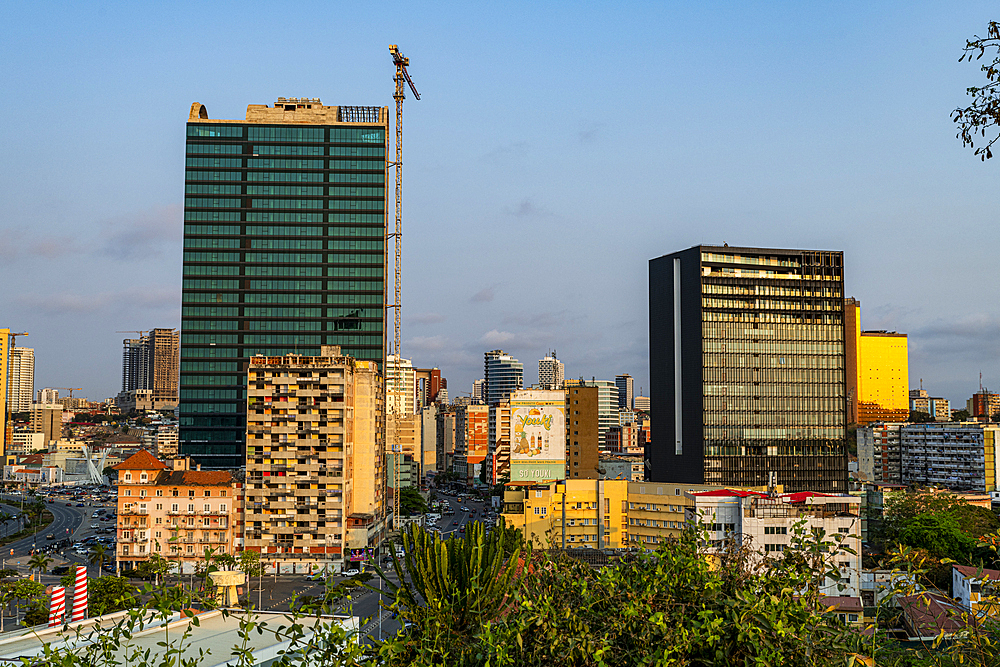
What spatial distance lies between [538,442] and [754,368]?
33198mm

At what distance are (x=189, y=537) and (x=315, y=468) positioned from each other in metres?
14.5

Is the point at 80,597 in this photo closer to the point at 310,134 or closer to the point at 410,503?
the point at 410,503

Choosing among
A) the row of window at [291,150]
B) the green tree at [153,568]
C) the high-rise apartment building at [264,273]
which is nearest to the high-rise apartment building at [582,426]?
the high-rise apartment building at [264,273]

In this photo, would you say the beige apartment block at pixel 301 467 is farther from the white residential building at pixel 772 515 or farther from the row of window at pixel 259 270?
the row of window at pixel 259 270

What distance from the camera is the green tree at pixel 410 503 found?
13475 cm

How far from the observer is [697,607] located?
11133 mm

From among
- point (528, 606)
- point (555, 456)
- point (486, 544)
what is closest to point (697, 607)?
point (528, 606)

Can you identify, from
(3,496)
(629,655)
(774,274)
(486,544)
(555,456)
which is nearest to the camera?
(629,655)

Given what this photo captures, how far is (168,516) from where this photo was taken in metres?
87.1

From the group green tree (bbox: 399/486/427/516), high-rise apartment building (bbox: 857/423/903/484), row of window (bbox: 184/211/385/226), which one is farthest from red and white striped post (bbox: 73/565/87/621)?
high-rise apartment building (bbox: 857/423/903/484)

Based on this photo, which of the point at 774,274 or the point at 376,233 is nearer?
the point at 774,274

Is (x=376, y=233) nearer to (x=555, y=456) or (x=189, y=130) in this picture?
(x=189, y=130)

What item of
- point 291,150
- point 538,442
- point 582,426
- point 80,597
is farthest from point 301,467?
point 291,150

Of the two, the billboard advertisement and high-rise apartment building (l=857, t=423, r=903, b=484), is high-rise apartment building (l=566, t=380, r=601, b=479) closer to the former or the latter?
the billboard advertisement
